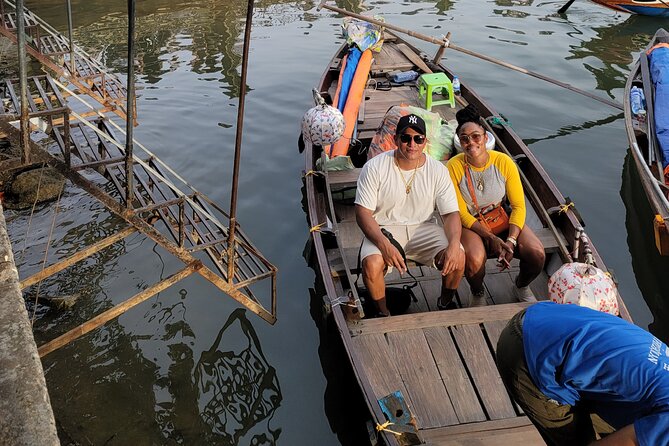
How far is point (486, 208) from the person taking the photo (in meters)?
4.98

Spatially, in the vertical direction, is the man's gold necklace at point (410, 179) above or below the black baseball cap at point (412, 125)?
below

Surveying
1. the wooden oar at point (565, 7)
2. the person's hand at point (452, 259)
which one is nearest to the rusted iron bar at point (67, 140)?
the person's hand at point (452, 259)

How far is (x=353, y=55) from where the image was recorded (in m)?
8.84

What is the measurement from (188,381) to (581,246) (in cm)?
375

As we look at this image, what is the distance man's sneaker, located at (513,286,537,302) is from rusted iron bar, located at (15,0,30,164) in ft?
13.4

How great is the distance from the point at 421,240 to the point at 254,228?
10.3 ft

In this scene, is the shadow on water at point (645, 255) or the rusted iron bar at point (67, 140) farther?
the shadow on water at point (645, 255)

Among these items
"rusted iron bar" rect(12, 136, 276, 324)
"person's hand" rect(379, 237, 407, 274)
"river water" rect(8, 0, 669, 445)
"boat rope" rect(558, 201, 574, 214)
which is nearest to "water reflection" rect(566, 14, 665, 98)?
"river water" rect(8, 0, 669, 445)

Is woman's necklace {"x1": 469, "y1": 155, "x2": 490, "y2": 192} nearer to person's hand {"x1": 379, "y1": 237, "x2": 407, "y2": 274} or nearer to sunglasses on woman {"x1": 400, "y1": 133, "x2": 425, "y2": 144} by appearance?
sunglasses on woman {"x1": 400, "y1": 133, "x2": 425, "y2": 144}

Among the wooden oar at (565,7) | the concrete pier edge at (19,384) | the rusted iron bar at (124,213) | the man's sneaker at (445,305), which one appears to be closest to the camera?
the concrete pier edge at (19,384)

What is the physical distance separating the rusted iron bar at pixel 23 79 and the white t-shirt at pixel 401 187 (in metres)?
2.52

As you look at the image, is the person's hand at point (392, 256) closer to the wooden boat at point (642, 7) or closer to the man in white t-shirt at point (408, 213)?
the man in white t-shirt at point (408, 213)

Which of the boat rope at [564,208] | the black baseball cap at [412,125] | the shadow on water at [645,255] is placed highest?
the black baseball cap at [412,125]

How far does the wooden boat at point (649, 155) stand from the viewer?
18.6 feet
